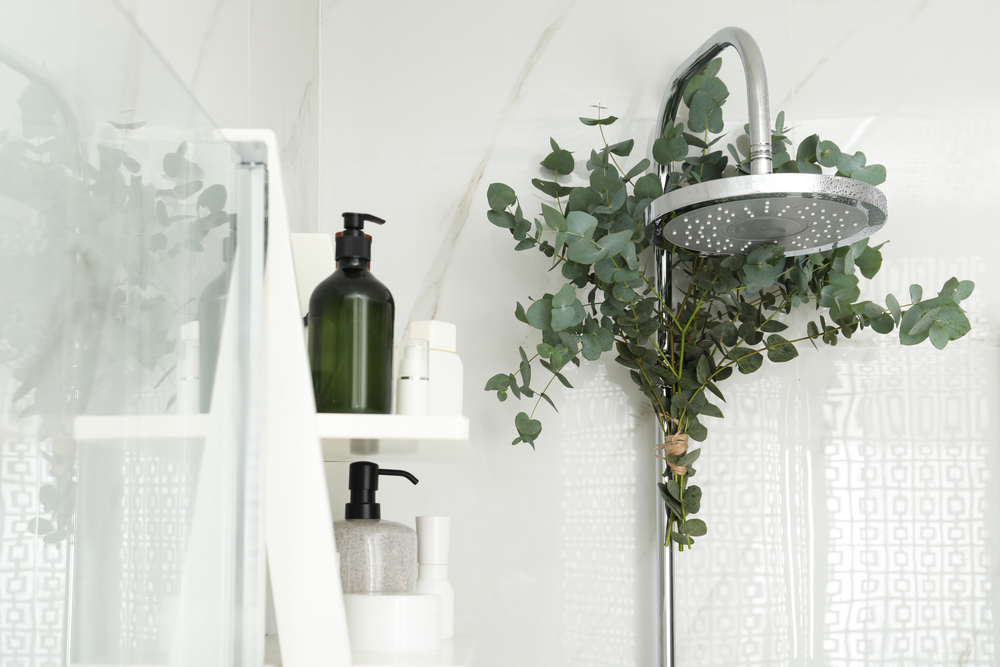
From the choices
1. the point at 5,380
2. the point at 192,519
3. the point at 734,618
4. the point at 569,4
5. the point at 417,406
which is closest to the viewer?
the point at 5,380

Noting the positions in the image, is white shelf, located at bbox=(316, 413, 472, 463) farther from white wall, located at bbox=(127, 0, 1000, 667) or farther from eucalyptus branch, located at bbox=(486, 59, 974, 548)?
white wall, located at bbox=(127, 0, 1000, 667)

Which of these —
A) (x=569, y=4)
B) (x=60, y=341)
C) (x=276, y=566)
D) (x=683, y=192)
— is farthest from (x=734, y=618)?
(x=60, y=341)

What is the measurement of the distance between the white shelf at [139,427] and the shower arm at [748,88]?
56cm

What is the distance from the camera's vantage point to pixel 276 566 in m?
0.45

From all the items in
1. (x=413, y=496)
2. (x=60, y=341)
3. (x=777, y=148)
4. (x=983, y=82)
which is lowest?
(x=413, y=496)

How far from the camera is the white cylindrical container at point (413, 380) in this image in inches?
20.3

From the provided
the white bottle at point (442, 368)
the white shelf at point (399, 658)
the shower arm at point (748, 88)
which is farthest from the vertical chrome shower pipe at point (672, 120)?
the white shelf at point (399, 658)

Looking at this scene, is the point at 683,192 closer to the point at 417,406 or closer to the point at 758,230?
the point at 758,230

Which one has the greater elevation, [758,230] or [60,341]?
[758,230]

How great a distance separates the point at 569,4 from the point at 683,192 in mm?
508

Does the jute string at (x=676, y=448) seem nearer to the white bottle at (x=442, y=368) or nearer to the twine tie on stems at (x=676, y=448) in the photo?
the twine tie on stems at (x=676, y=448)

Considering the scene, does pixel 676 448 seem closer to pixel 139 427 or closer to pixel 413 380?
pixel 413 380

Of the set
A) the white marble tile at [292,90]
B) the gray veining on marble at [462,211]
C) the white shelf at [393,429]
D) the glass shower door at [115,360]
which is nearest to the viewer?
the glass shower door at [115,360]

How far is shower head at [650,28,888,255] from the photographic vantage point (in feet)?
2.22
